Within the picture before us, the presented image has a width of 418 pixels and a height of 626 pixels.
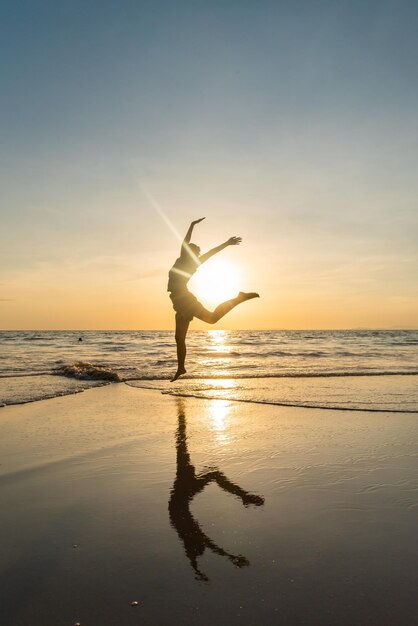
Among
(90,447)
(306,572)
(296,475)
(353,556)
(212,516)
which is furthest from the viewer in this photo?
(90,447)

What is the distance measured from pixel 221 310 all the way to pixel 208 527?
5.12 metres

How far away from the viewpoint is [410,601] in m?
2.80

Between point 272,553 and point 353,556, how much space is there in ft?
1.86

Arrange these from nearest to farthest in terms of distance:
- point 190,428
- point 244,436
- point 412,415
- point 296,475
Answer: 1. point 296,475
2. point 244,436
3. point 190,428
4. point 412,415

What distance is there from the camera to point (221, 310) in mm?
8688

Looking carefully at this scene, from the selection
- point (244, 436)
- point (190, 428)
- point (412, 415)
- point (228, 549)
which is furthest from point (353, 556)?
point (412, 415)

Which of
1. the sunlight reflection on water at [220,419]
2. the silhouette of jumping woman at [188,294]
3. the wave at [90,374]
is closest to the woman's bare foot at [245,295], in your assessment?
the silhouette of jumping woman at [188,294]

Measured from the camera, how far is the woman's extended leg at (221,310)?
28.5 ft

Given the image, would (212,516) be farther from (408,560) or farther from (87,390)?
(87,390)

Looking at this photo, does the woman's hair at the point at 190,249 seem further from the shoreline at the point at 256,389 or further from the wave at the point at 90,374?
the wave at the point at 90,374

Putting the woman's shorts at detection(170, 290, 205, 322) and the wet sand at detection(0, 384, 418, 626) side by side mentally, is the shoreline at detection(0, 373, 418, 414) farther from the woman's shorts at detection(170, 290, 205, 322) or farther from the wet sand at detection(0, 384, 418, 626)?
the woman's shorts at detection(170, 290, 205, 322)

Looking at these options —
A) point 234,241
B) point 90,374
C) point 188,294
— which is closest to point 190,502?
point 234,241

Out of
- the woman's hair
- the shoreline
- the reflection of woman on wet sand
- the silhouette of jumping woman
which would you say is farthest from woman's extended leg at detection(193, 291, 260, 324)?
the shoreline

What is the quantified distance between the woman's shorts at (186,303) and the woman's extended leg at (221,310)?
67 millimetres
